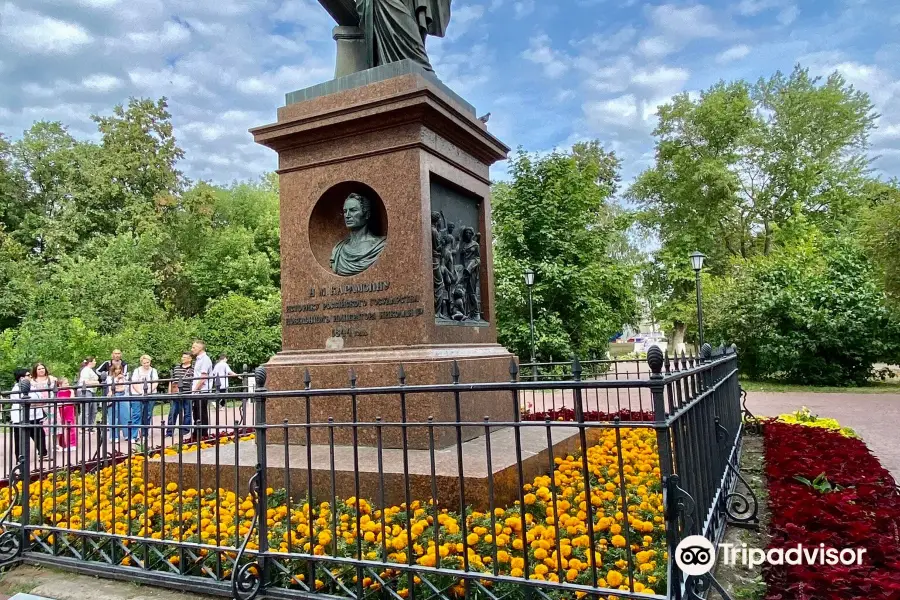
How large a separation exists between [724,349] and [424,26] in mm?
4734

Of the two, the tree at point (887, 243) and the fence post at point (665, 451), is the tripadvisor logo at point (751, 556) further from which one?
the tree at point (887, 243)

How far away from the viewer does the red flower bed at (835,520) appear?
8.79 feet

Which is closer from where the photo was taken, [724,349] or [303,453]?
[303,453]

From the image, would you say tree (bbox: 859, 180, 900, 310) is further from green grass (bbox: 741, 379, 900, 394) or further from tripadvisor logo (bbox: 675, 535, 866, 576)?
tripadvisor logo (bbox: 675, 535, 866, 576)

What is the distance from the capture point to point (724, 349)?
21.2 feet

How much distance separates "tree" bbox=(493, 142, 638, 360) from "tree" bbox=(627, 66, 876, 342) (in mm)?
9029

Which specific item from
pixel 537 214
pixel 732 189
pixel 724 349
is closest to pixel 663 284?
pixel 732 189

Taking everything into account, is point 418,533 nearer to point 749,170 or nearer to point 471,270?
point 471,270

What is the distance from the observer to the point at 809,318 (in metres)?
20.1

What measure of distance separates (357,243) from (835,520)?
4.45 meters

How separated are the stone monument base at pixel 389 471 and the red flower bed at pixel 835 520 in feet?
4.48

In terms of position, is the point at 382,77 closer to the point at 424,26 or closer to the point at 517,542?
the point at 424,26

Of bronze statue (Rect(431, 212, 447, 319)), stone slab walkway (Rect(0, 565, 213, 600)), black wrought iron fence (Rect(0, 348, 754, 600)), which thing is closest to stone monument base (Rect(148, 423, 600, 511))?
black wrought iron fence (Rect(0, 348, 754, 600))

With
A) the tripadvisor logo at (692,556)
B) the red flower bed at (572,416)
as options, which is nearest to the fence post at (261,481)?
the tripadvisor logo at (692,556)
